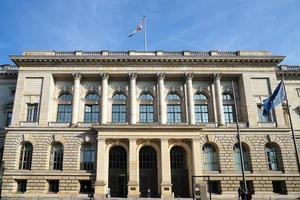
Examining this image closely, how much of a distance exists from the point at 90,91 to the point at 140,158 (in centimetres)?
1213

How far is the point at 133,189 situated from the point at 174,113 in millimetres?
12309

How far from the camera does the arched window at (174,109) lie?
42156 millimetres

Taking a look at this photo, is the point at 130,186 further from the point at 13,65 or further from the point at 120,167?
the point at 13,65

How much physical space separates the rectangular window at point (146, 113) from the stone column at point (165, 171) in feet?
16.5

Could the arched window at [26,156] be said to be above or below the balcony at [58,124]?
below

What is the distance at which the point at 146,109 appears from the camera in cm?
4247

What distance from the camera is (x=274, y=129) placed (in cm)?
3984

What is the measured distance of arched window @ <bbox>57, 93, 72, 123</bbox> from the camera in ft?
136

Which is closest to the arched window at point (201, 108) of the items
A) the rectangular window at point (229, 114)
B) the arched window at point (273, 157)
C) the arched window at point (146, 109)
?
the rectangular window at point (229, 114)

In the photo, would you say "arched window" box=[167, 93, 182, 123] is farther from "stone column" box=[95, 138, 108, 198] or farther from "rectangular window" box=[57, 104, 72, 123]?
"rectangular window" box=[57, 104, 72, 123]

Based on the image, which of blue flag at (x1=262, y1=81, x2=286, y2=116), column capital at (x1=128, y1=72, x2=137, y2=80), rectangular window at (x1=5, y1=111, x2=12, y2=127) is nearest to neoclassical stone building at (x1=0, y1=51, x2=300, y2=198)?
column capital at (x1=128, y1=72, x2=137, y2=80)

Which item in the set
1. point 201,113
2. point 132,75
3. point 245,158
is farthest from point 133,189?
point 132,75

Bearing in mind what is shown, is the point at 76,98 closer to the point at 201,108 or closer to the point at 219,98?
the point at 201,108

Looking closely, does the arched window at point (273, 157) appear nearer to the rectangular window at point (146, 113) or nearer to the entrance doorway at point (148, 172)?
the entrance doorway at point (148, 172)
